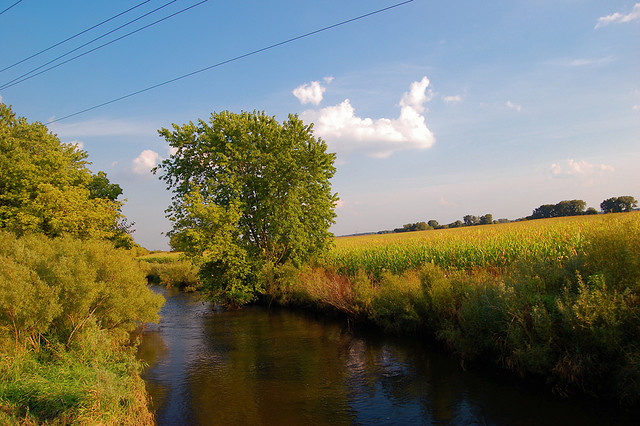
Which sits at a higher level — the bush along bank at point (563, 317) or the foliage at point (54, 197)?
the foliage at point (54, 197)

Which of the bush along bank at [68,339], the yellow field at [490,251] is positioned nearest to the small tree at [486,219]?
the yellow field at [490,251]

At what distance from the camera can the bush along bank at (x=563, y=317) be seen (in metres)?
8.54

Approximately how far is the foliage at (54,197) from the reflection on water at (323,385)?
10.1 meters

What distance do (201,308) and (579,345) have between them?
22.3 m

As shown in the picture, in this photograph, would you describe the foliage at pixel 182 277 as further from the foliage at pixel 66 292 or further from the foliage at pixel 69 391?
the foliage at pixel 69 391

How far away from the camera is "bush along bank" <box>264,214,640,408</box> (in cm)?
854

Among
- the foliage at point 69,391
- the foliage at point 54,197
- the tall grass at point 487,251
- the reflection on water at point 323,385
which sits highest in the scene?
the foliage at point 54,197

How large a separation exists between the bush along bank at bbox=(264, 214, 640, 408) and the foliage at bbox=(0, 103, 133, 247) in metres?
20.0

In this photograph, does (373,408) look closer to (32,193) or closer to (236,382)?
(236,382)

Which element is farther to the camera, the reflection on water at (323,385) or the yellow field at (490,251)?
the yellow field at (490,251)

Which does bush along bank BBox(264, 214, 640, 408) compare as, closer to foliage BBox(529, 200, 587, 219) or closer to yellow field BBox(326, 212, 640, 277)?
yellow field BBox(326, 212, 640, 277)

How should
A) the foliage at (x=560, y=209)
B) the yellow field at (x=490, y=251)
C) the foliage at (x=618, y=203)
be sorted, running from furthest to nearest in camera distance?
the foliage at (x=560, y=209) → the foliage at (x=618, y=203) → the yellow field at (x=490, y=251)

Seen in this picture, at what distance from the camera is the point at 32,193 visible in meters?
24.3

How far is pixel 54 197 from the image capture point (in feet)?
74.9
